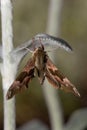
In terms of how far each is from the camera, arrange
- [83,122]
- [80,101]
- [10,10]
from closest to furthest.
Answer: [10,10]
[83,122]
[80,101]

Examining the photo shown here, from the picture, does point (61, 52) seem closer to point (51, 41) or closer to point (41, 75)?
point (41, 75)

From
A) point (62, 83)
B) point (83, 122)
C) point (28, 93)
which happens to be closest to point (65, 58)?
point (28, 93)

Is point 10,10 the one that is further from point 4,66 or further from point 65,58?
point 65,58

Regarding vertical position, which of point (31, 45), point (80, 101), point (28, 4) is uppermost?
point (31, 45)

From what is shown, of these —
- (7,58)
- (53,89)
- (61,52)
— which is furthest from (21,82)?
(61,52)

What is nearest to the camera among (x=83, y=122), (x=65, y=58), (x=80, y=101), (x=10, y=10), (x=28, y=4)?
(x=10, y=10)

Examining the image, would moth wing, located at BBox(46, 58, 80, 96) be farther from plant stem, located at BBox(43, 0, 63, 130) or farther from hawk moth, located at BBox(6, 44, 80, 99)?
plant stem, located at BBox(43, 0, 63, 130)

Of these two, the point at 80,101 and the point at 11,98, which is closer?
the point at 11,98
